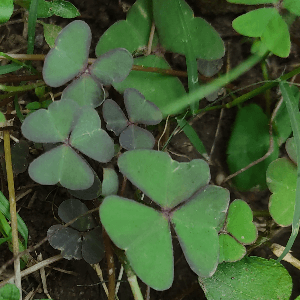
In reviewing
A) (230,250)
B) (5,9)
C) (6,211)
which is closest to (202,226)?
(230,250)

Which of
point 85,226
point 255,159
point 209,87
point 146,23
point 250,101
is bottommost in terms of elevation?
point 85,226

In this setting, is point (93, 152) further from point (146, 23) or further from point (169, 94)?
point (146, 23)

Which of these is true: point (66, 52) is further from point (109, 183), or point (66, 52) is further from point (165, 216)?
point (165, 216)

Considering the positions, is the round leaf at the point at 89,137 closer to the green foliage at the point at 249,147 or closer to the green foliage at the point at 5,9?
the green foliage at the point at 5,9

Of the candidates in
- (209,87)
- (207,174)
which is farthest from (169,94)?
(207,174)

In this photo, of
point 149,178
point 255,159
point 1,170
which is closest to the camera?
point 149,178

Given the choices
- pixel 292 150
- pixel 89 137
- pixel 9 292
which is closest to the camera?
pixel 9 292

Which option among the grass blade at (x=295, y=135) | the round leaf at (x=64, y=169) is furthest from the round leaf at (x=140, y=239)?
the grass blade at (x=295, y=135)
